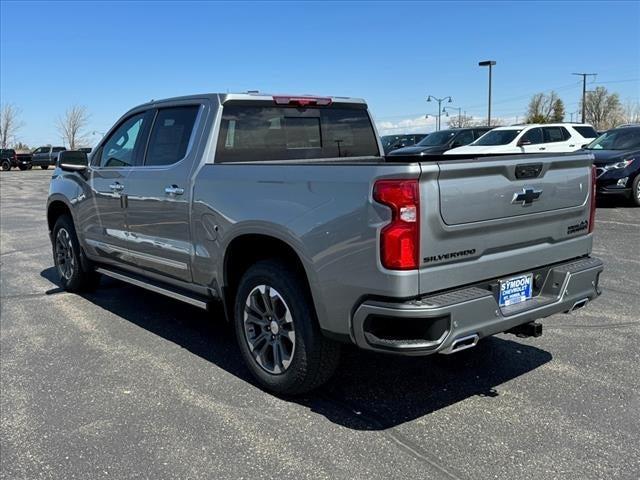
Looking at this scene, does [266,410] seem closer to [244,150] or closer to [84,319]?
[244,150]

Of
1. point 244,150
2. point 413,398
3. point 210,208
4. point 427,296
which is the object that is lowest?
point 413,398

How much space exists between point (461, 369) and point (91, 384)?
257cm

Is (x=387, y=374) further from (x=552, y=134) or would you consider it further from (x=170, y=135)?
(x=552, y=134)

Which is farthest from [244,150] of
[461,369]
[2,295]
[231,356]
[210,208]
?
[2,295]

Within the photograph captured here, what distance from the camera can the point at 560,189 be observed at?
3.71m

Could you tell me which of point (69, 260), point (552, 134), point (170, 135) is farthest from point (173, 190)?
point (552, 134)

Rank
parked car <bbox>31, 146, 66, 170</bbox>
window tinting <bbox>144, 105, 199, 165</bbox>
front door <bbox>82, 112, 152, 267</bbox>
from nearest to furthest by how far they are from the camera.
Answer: window tinting <bbox>144, 105, 199, 165</bbox>
front door <bbox>82, 112, 152, 267</bbox>
parked car <bbox>31, 146, 66, 170</bbox>

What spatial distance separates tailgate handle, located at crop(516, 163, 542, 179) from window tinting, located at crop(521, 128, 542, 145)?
1462 cm

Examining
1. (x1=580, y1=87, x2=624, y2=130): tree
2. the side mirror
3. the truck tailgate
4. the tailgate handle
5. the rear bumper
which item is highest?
(x1=580, y1=87, x2=624, y2=130): tree

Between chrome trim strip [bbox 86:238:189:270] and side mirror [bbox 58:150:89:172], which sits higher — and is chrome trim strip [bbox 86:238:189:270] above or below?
below

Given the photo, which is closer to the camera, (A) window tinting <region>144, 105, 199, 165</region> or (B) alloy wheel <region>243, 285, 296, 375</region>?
(B) alloy wheel <region>243, 285, 296, 375</region>

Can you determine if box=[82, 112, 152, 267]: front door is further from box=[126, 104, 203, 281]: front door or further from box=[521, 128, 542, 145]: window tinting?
box=[521, 128, 542, 145]: window tinting

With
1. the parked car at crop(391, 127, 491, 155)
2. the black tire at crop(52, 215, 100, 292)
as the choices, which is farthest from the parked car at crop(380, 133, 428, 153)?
the black tire at crop(52, 215, 100, 292)

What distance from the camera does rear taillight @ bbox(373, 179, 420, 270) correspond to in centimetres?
297
